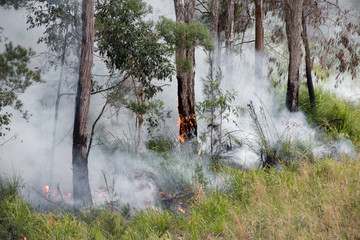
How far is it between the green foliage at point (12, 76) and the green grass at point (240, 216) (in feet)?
5.14

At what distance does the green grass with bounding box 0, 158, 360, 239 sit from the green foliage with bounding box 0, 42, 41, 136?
5.14 feet

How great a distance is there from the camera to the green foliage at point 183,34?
6785 mm

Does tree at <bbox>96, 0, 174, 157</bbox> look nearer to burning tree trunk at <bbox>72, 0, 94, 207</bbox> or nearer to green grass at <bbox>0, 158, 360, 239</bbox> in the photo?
burning tree trunk at <bbox>72, 0, 94, 207</bbox>

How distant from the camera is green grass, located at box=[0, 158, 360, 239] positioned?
3.89 metres

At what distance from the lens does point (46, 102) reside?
23.6ft

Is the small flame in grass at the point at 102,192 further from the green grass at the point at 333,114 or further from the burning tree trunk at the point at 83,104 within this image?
the green grass at the point at 333,114

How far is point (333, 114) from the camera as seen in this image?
8852mm

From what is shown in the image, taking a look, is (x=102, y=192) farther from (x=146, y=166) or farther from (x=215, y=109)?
(x=215, y=109)

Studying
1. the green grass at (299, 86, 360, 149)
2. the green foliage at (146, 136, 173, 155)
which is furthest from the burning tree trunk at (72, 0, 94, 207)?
the green grass at (299, 86, 360, 149)

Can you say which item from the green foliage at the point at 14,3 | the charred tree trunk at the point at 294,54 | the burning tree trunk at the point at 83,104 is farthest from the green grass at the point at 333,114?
the green foliage at the point at 14,3

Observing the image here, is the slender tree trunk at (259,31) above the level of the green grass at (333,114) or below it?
above

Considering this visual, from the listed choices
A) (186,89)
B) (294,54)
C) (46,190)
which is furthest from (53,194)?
(294,54)

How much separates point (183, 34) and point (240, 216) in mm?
3679

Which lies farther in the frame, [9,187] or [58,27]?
[58,27]
